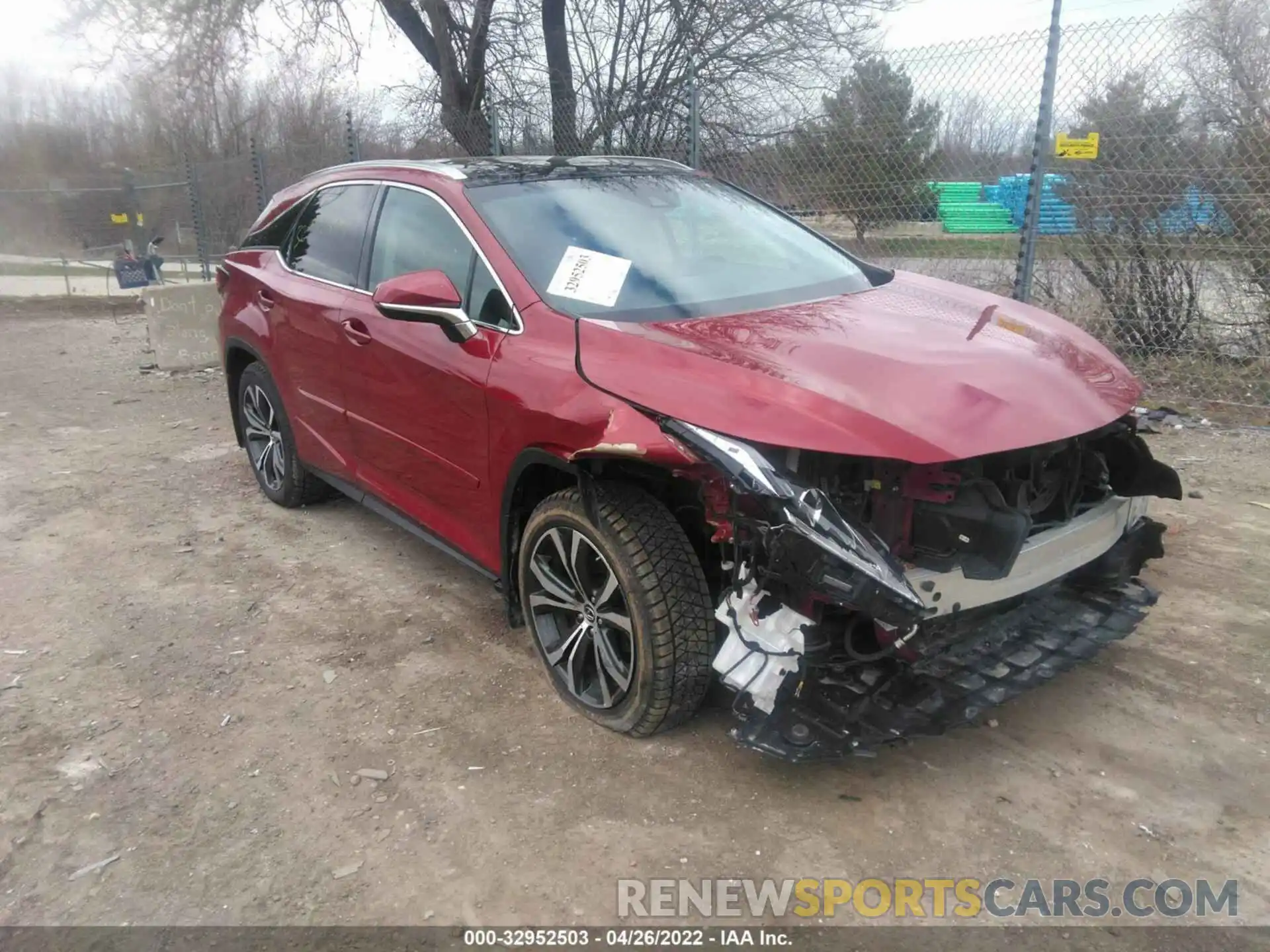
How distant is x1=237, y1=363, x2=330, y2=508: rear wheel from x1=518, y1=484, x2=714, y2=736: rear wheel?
90.2 inches

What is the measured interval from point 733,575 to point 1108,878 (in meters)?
1.20

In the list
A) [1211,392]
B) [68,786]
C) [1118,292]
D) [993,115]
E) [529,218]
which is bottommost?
[68,786]

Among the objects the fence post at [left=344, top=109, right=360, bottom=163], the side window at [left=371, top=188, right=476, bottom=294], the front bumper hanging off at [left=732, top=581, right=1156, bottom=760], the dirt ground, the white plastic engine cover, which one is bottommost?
the dirt ground

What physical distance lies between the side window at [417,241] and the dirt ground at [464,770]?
1.41 metres

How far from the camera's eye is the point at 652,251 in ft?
11.2

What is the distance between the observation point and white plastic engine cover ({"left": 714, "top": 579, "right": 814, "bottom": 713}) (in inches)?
96.9

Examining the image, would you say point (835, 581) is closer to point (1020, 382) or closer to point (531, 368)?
point (1020, 382)

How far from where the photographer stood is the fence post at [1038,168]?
18.4 feet

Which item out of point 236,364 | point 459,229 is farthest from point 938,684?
point 236,364

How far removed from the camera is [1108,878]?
233 cm

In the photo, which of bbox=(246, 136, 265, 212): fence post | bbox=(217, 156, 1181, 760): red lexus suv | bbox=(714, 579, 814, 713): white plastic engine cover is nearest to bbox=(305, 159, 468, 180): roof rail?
bbox=(217, 156, 1181, 760): red lexus suv

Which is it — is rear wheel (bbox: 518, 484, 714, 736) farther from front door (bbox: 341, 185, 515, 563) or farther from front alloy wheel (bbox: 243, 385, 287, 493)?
front alloy wheel (bbox: 243, 385, 287, 493)

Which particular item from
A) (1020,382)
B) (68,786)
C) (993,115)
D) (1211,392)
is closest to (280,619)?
(68,786)

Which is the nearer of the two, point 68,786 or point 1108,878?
point 1108,878
